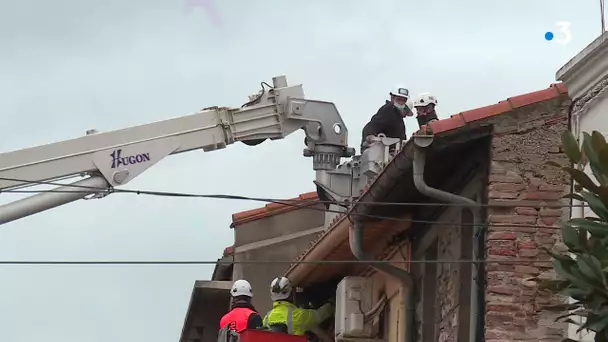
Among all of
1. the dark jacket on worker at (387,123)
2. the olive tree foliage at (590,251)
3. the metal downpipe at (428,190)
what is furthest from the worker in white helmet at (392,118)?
the olive tree foliage at (590,251)

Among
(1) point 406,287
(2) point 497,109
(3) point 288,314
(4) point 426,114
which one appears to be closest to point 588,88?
(2) point 497,109

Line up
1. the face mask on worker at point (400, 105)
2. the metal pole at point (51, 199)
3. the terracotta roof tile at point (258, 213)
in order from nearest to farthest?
the metal pole at point (51, 199) < the face mask on worker at point (400, 105) < the terracotta roof tile at point (258, 213)

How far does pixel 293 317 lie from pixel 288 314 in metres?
0.10

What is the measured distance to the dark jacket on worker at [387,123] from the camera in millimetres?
16047

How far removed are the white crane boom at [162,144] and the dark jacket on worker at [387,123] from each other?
0.34 metres

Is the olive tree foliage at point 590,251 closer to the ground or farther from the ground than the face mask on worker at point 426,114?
closer to the ground

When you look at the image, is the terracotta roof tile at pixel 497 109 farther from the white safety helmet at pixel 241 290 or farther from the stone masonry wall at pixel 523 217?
the white safety helmet at pixel 241 290

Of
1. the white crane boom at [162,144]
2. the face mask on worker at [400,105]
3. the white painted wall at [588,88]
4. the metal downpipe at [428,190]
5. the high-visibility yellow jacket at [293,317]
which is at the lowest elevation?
the high-visibility yellow jacket at [293,317]

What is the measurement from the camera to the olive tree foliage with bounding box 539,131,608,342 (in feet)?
24.7

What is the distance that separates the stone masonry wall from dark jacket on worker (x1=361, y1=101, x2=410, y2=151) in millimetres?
4551

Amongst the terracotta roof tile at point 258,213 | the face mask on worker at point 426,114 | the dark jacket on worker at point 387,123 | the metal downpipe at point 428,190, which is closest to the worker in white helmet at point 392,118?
the dark jacket on worker at point 387,123

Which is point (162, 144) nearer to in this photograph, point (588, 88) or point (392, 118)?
point (392, 118)

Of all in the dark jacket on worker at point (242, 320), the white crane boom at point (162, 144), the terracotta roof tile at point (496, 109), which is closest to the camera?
the terracotta roof tile at point (496, 109)

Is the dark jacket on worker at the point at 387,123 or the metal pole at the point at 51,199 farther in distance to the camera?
the dark jacket on worker at the point at 387,123
